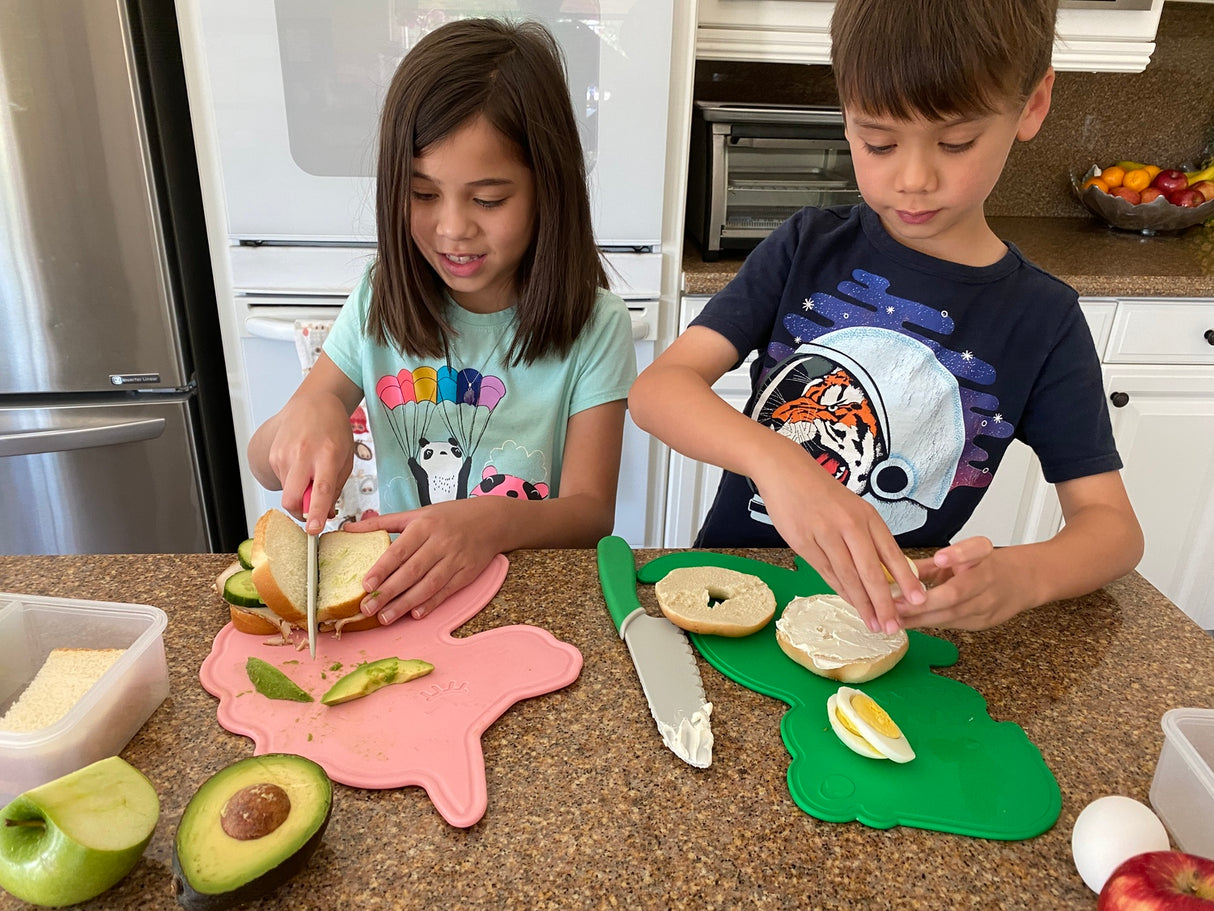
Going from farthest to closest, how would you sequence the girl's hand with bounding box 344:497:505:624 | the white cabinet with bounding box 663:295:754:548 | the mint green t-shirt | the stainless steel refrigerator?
the white cabinet with bounding box 663:295:754:548 → the stainless steel refrigerator → the mint green t-shirt → the girl's hand with bounding box 344:497:505:624

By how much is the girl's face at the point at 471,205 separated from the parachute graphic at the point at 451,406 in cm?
15

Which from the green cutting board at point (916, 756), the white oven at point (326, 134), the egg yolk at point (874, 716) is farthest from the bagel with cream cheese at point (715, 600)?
the white oven at point (326, 134)

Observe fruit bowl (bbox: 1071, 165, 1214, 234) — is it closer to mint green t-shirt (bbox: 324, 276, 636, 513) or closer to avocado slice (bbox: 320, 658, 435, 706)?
mint green t-shirt (bbox: 324, 276, 636, 513)

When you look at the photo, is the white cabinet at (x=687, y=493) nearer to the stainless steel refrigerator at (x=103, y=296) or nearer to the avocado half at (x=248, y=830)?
the stainless steel refrigerator at (x=103, y=296)

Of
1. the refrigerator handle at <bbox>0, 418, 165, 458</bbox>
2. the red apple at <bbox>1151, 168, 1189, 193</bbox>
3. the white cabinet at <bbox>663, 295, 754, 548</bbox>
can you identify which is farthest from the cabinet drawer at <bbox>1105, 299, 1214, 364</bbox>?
the refrigerator handle at <bbox>0, 418, 165, 458</bbox>

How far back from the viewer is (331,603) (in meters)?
0.72

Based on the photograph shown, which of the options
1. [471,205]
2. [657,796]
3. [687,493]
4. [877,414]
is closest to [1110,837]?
[657,796]

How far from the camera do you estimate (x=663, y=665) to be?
27.1 inches

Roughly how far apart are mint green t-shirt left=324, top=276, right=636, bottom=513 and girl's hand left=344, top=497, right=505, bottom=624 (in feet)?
0.99

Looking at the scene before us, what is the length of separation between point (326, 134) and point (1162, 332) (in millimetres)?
1799

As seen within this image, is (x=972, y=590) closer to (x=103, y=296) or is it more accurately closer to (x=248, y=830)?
(x=248, y=830)

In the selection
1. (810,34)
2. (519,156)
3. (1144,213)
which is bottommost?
(1144,213)

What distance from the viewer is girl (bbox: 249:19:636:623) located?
863 mm

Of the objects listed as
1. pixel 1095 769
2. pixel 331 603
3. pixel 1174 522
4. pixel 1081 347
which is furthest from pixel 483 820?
pixel 1174 522
